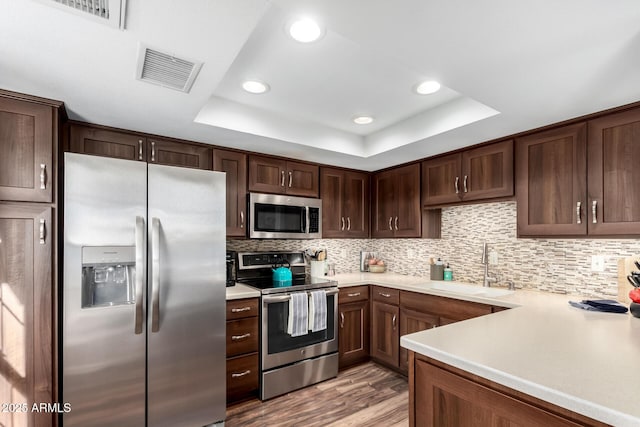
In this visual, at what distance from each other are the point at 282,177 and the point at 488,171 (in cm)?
188

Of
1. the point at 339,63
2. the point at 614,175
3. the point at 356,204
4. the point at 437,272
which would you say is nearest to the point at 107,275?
the point at 339,63

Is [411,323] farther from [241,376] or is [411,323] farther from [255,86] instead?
[255,86]

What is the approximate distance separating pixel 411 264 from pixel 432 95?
79.4 inches

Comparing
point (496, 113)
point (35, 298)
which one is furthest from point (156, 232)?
point (496, 113)

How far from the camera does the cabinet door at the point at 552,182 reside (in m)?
Result: 2.16

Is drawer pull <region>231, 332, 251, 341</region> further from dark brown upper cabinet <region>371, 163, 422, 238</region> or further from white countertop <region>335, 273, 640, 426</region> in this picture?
dark brown upper cabinet <region>371, 163, 422, 238</region>

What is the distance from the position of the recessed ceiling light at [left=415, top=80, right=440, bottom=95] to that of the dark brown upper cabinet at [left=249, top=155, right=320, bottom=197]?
4.69 feet

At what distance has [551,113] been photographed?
209 cm

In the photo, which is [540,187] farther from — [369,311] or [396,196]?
[369,311]

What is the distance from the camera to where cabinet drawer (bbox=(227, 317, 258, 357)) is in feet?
8.04

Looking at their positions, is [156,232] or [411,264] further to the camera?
[411,264]

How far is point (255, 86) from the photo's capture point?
7.14 feet

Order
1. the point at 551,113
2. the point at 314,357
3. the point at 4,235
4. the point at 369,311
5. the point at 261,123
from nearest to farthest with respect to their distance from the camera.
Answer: the point at 4,235, the point at 551,113, the point at 261,123, the point at 314,357, the point at 369,311

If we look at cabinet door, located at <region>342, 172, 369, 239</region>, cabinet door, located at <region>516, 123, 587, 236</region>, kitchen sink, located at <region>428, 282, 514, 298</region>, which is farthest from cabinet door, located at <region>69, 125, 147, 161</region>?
cabinet door, located at <region>516, 123, 587, 236</region>
